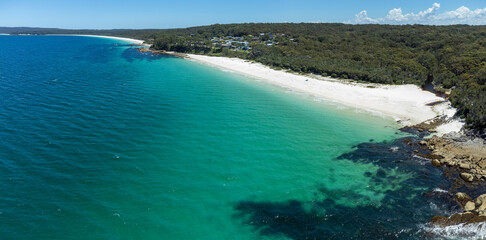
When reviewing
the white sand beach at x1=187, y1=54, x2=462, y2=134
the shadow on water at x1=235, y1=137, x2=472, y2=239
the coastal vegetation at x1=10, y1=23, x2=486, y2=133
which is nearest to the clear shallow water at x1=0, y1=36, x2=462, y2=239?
the shadow on water at x1=235, y1=137, x2=472, y2=239

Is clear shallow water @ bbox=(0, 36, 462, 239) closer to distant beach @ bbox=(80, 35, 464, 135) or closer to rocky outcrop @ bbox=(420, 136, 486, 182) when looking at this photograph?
rocky outcrop @ bbox=(420, 136, 486, 182)

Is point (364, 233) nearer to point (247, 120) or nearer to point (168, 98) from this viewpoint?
point (247, 120)

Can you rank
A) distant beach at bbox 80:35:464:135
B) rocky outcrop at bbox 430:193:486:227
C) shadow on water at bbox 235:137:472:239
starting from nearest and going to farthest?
1. shadow on water at bbox 235:137:472:239
2. rocky outcrop at bbox 430:193:486:227
3. distant beach at bbox 80:35:464:135

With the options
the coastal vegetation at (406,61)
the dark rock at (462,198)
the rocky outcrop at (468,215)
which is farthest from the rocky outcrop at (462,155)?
the coastal vegetation at (406,61)

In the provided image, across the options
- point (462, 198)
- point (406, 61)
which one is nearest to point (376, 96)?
point (406, 61)

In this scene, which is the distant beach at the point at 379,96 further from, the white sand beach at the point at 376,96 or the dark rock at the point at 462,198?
the dark rock at the point at 462,198

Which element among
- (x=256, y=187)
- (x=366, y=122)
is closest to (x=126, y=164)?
(x=256, y=187)
